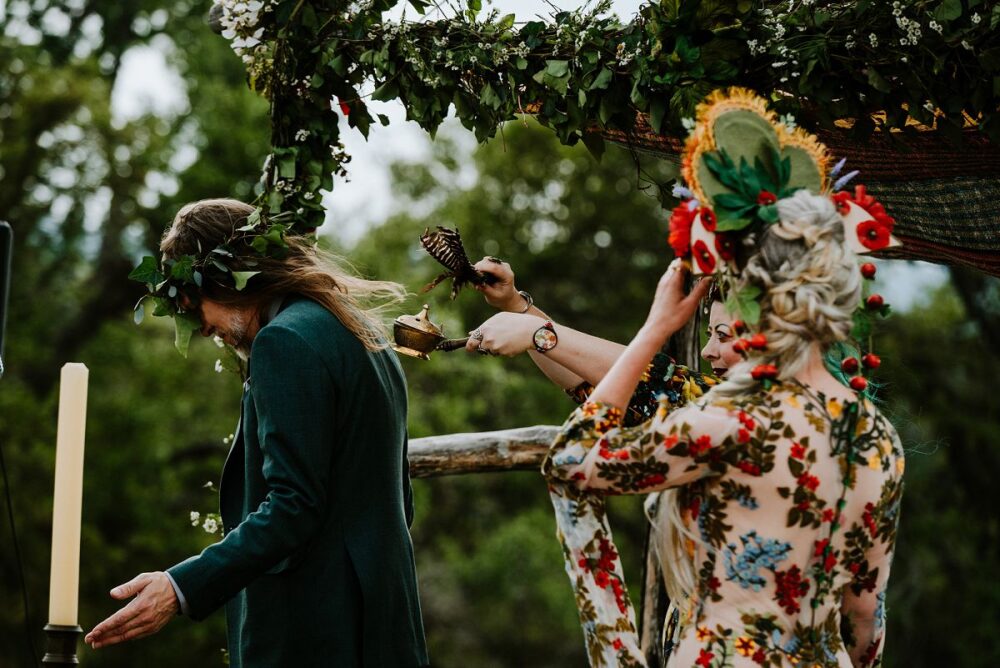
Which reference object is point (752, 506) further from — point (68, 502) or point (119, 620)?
point (68, 502)

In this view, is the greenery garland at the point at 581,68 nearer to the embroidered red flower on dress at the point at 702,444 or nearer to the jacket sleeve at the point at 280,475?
the jacket sleeve at the point at 280,475

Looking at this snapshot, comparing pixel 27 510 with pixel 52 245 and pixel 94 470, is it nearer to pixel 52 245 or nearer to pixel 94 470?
pixel 94 470

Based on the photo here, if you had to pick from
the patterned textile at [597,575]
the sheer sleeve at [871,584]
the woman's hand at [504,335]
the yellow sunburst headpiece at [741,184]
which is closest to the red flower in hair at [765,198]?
the yellow sunburst headpiece at [741,184]

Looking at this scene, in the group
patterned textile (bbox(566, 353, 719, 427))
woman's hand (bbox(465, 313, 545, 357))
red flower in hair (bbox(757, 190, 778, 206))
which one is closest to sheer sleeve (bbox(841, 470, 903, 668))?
red flower in hair (bbox(757, 190, 778, 206))

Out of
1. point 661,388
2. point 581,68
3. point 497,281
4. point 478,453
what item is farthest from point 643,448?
point 478,453

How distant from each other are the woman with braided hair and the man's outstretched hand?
804mm

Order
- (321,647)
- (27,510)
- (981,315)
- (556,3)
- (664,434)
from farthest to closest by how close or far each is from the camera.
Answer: (27,510)
(981,315)
(556,3)
(321,647)
(664,434)

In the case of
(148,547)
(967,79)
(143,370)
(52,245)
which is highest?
(52,245)

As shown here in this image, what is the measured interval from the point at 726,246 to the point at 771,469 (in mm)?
403

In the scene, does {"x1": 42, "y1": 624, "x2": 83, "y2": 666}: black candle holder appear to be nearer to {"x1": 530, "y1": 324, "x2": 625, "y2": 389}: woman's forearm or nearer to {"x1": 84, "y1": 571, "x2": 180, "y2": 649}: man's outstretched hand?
{"x1": 84, "y1": 571, "x2": 180, "y2": 649}: man's outstretched hand

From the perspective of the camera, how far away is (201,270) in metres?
2.80

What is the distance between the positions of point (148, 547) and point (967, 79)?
40.9 feet

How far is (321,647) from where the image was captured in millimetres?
2473

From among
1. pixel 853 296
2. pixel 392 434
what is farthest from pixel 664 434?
pixel 392 434
